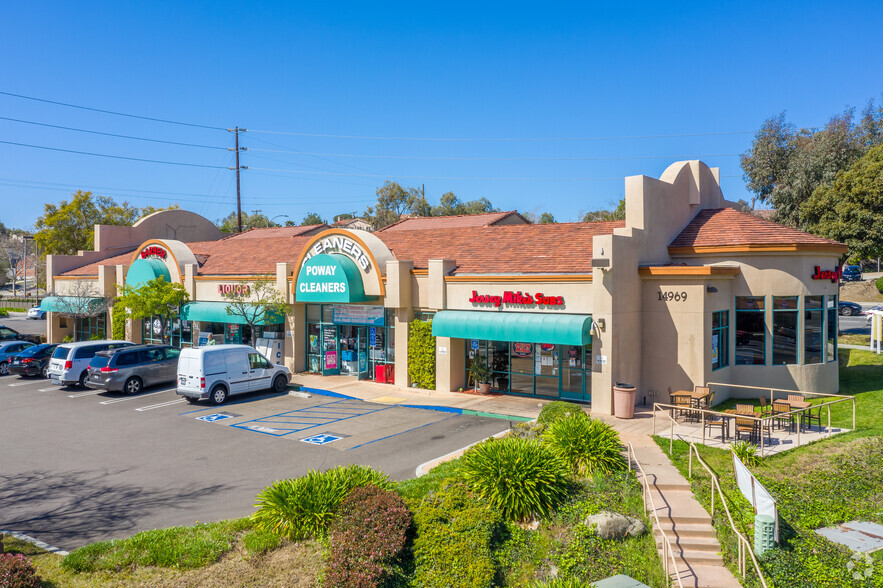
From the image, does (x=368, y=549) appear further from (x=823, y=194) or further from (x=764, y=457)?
(x=823, y=194)

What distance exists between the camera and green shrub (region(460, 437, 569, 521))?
10.6 metres

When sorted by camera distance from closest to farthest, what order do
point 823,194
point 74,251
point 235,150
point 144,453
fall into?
point 144,453 < point 823,194 < point 235,150 < point 74,251

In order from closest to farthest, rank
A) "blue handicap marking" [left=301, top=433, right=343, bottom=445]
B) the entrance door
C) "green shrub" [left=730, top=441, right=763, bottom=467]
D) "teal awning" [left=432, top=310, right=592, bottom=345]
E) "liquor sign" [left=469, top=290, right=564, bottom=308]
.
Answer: "green shrub" [left=730, top=441, right=763, bottom=467]
"blue handicap marking" [left=301, top=433, right=343, bottom=445]
"teal awning" [left=432, top=310, right=592, bottom=345]
"liquor sign" [left=469, top=290, right=564, bottom=308]
the entrance door

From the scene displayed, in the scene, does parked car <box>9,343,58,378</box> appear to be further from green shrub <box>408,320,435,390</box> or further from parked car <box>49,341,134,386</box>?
green shrub <box>408,320,435,390</box>

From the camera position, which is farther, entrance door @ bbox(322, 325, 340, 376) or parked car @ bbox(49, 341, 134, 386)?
entrance door @ bbox(322, 325, 340, 376)

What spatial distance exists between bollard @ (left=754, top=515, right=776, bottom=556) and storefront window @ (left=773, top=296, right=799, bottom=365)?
12575mm

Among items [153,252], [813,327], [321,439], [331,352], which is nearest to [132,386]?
[331,352]

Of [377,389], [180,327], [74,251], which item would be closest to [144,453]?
[377,389]

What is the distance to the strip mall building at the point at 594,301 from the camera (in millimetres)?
19500

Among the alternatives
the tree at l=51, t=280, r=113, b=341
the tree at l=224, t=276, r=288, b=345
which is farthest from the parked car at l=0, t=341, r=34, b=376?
the tree at l=224, t=276, r=288, b=345

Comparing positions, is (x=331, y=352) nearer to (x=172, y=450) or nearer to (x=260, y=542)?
(x=172, y=450)

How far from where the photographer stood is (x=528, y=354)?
22125 millimetres

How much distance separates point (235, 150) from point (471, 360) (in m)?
30.6

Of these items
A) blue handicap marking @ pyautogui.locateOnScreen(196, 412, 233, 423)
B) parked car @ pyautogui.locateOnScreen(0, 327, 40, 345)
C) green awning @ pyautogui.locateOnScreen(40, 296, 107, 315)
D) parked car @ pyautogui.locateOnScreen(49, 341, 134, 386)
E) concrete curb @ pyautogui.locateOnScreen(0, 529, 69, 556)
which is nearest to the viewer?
concrete curb @ pyautogui.locateOnScreen(0, 529, 69, 556)
